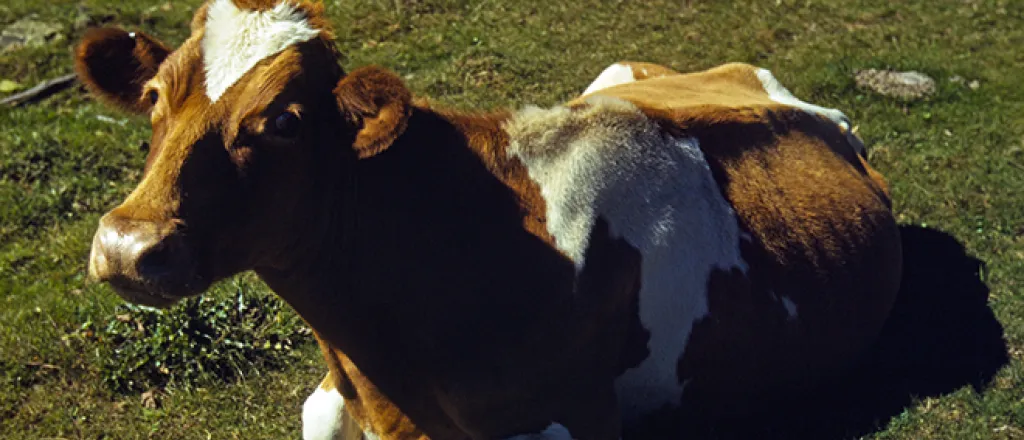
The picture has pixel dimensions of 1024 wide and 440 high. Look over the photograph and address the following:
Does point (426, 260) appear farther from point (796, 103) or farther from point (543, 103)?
point (543, 103)

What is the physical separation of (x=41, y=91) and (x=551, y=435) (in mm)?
6964

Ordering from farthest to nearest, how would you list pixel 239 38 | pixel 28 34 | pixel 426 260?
1. pixel 28 34
2. pixel 426 260
3. pixel 239 38

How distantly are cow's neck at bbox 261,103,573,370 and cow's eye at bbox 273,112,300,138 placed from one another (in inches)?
18.5

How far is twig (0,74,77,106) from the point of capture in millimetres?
9961

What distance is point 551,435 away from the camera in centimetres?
500


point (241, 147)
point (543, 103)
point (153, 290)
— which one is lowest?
point (543, 103)

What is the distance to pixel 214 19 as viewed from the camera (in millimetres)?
4355

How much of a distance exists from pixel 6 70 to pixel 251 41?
713 centimetres

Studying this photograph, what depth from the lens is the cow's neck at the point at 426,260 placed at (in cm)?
475

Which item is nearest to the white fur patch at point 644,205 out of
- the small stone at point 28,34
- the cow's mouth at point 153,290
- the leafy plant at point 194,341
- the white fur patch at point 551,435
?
the white fur patch at point 551,435

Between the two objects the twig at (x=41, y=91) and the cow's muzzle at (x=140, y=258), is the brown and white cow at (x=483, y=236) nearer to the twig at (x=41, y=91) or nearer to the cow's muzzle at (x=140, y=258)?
the cow's muzzle at (x=140, y=258)

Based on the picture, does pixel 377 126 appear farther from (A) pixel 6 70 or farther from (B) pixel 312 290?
(A) pixel 6 70

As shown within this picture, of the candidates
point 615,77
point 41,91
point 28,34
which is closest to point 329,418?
point 615,77

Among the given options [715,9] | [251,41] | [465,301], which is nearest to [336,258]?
[465,301]
